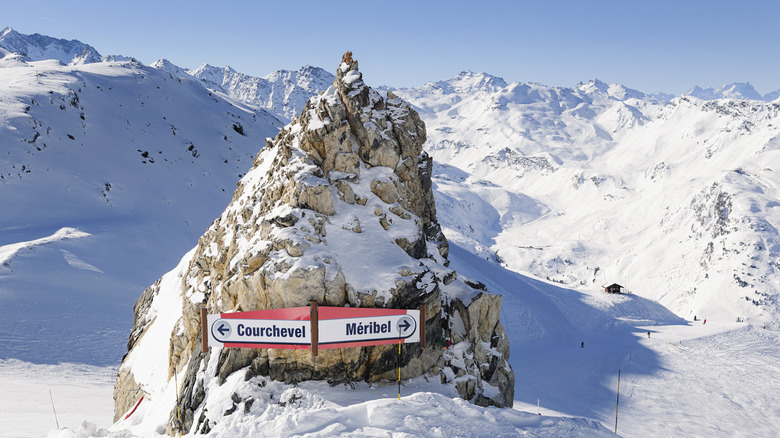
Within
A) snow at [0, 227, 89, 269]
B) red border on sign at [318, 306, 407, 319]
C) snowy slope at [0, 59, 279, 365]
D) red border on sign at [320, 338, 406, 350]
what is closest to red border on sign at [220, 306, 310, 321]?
red border on sign at [318, 306, 407, 319]

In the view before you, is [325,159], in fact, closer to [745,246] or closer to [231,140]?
[231,140]

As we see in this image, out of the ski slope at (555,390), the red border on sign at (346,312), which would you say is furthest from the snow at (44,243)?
the red border on sign at (346,312)

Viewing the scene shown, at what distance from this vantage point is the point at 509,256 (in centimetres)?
19912

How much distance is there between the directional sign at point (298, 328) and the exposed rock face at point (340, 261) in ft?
2.04

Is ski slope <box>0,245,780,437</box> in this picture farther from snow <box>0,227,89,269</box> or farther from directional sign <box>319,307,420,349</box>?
snow <box>0,227,89,269</box>

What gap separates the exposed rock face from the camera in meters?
18.3

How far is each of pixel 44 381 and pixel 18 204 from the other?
3127 cm

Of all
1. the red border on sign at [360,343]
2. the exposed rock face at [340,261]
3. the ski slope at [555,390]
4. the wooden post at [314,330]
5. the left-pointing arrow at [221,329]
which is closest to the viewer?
the ski slope at [555,390]

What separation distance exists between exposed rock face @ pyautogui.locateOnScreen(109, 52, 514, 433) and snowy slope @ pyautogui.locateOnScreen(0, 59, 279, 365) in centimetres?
2030

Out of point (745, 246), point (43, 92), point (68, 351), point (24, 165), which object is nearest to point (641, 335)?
point (68, 351)

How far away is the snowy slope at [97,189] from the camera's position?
41.9 m

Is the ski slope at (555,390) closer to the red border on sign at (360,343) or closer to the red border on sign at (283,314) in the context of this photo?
the red border on sign at (360,343)

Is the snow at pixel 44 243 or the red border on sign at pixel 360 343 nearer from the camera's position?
the red border on sign at pixel 360 343

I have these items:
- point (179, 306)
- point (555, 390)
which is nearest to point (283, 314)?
point (179, 306)
